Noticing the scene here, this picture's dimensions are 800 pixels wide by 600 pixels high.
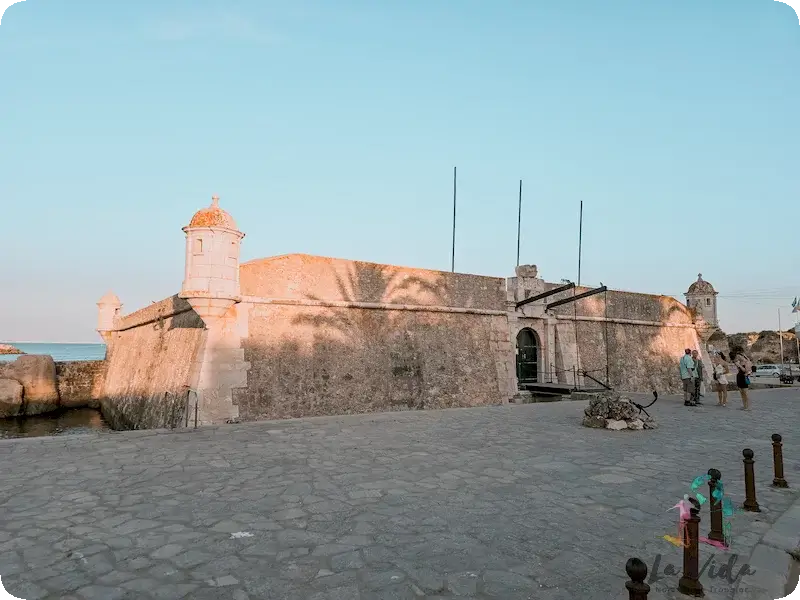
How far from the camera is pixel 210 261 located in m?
10.2

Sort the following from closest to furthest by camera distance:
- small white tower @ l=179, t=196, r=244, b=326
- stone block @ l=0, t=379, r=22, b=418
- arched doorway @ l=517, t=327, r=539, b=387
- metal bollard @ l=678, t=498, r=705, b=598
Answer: metal bollard @ l=678, t=498, r=705, b=598 → small white tower @ l=179, t=196, r=244, b=326 → arched doorway @ l=517, t=327, r=539, b=387 → stone block @ l=0, t=379, r=22, b=418

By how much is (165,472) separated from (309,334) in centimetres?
645

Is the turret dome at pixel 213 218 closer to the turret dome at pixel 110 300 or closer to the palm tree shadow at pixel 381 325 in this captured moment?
the palm tree shadow at pixel 381 325

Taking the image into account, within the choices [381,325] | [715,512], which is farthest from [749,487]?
[381,325]

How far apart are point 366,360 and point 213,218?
5242 millimetres

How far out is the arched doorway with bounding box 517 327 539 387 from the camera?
17547 mm

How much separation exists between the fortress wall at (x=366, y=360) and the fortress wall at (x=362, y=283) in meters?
0.38

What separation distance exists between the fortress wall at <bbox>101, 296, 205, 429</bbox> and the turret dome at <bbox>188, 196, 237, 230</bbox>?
248 cm

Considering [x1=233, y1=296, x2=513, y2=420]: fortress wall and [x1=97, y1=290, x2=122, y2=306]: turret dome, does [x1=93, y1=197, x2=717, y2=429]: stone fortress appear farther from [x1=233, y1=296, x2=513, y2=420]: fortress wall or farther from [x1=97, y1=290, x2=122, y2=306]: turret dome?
[x1=97, y1=290, x2=122, y2=306]: turret dome

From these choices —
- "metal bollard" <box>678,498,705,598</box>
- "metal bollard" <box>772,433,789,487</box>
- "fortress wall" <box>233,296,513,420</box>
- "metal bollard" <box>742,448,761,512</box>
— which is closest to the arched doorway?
"fortress wall" <box>233,296,513,420</box>

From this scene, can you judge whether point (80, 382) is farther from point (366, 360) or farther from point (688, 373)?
point (688, 373)

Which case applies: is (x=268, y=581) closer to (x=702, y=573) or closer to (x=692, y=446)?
(x=702, y=573)

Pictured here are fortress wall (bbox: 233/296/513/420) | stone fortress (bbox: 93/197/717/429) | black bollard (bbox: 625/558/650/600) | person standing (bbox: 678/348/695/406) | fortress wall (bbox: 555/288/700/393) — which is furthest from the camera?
fortress wall (bbox: 555/288/700/393)

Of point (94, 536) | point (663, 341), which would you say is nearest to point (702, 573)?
point (94, 536)
